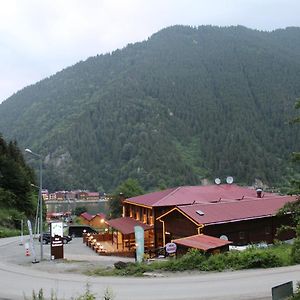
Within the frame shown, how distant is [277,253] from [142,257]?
7638mm

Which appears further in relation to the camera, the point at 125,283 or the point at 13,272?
the point at 13,272

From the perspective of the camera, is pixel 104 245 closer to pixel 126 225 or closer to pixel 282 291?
pixel 126 225

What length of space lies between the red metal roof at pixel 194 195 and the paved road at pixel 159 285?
19921mm

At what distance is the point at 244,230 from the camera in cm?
3669

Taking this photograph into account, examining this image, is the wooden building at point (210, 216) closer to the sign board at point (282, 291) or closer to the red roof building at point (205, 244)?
the red roof building at point (205, 244)

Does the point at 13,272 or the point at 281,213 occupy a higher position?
the point at 281,213

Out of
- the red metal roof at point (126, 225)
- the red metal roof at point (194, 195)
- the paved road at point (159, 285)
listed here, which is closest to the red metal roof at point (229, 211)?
the red metal roof at point (194, 195)

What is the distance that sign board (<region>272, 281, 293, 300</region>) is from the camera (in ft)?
45.7

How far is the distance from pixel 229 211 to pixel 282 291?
22.5 metres

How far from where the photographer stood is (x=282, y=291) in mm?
14203

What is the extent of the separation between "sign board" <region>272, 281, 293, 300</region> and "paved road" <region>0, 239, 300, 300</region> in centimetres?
147

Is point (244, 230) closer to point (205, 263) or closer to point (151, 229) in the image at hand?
point (151, 229)

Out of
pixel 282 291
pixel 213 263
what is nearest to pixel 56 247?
pixel 213 263

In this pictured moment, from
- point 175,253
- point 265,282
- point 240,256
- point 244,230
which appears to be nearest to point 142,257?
point 175,253
